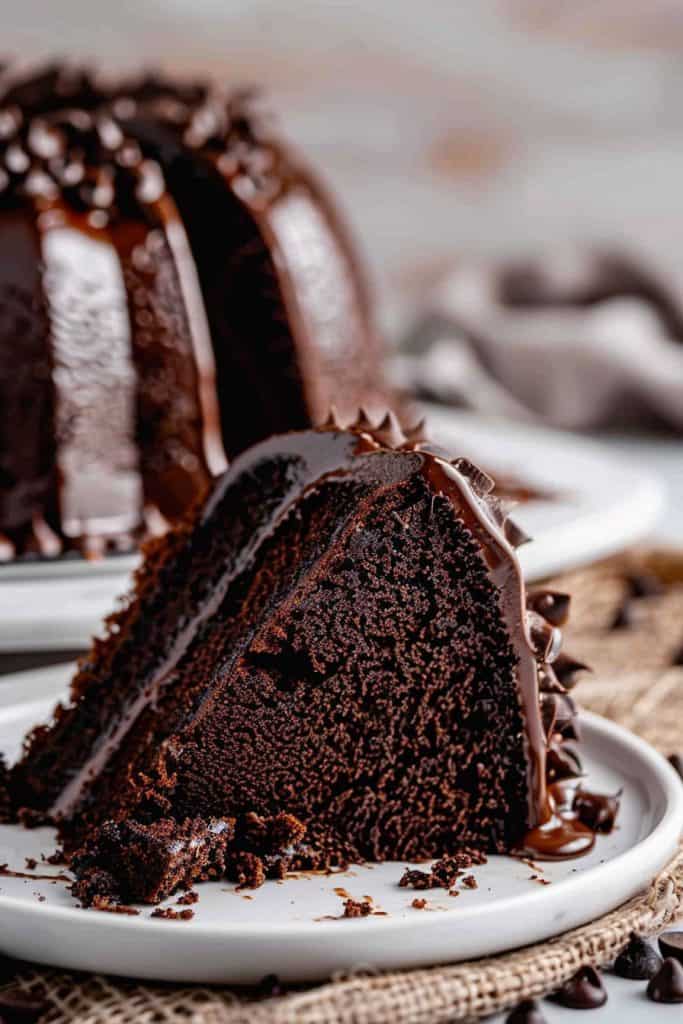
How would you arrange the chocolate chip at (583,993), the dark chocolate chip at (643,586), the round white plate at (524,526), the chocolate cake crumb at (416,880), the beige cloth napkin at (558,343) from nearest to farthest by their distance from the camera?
the chocolate chip at (583,993) → the chocolate cake crumb at (416,880) → the round white plate at (524,526) → the dark chocolate chip at (643,586) → the beige cloth napkin at (558,343)

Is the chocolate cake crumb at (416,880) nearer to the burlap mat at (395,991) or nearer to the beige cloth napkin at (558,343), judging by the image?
the burlap mat at (395,991)

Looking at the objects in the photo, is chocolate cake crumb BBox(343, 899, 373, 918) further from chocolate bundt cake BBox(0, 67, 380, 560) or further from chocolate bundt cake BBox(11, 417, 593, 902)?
chocolate bundt cake BBox(0, 67, 380, 560)

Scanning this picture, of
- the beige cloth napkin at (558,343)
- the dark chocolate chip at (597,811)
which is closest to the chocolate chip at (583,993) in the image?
the dark chocolate chip at (597,811)

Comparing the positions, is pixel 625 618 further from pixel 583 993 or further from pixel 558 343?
pixel 558 343

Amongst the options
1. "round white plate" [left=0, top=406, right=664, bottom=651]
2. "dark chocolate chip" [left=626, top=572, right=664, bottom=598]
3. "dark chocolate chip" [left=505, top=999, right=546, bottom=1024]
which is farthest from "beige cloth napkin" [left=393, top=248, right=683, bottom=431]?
"dark chocolate chip" [left=505, top=999, right=546, bottom=1024]

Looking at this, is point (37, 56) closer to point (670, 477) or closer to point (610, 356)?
point (610, 356)

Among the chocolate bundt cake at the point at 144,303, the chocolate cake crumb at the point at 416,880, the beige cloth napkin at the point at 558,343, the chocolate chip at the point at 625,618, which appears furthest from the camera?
the beige cloth napkin at the point at 558,343

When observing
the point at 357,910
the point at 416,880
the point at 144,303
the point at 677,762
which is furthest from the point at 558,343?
the point at 357,910
